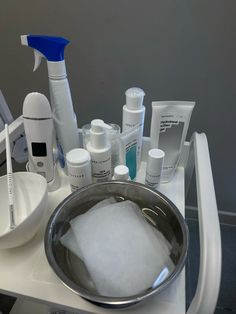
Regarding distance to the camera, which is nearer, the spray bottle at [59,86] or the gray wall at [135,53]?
the spray bottle at [59,86]

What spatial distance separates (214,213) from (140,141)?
226mm

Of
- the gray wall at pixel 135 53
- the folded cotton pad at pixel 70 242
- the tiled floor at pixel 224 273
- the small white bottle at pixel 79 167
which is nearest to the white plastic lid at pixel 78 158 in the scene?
the small white bottle at pixel 79 167

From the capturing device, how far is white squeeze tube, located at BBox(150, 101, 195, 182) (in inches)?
18.3

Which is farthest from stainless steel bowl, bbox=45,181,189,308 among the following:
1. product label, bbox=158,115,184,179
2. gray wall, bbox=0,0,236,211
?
gray wall, bbox=0,0,236,211

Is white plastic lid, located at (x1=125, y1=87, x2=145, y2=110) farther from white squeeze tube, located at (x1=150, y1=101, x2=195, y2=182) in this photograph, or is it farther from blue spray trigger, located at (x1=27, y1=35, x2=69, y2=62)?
blue spray trigger, located at (x1=27, y1=35, x2=69, y2=62)

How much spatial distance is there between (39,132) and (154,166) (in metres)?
0.21

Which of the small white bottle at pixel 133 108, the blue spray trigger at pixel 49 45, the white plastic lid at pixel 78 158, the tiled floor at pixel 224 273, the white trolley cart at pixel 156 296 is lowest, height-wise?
the tiled floor at pixel 224 273

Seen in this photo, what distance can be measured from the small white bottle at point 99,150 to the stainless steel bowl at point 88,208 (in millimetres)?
38

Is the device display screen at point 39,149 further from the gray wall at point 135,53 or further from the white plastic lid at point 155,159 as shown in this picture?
the gray wall at point 135,53

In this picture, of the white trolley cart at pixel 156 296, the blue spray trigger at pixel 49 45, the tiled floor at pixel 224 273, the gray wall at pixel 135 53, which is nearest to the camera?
the white trolley cart at pixel 156 296

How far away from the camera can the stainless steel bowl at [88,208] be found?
0.32 metres

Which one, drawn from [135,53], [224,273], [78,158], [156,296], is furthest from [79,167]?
[224,273]

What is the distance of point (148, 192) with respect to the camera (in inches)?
17.5

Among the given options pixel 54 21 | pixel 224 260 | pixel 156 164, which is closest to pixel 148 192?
pixel 156 164
